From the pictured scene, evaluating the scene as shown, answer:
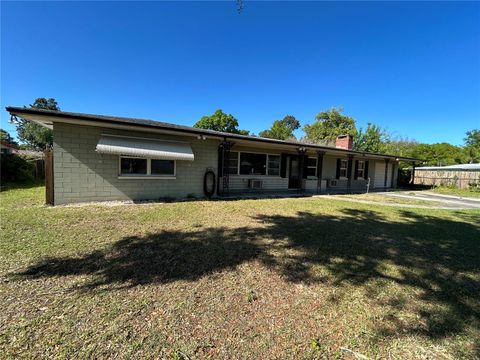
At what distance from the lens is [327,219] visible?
23.2ft

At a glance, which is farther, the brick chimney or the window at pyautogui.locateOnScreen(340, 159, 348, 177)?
the brick chimney

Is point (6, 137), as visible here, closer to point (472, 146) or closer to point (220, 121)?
point (220, 121)

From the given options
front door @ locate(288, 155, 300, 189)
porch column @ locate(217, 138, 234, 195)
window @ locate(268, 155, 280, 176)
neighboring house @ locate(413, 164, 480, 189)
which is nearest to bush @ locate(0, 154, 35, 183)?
porch column @ locate(217, 138, 234, 195)

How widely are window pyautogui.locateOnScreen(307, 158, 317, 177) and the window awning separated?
841 centimetres

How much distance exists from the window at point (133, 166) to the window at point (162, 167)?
293mm

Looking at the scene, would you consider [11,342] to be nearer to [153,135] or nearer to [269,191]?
[153,135]

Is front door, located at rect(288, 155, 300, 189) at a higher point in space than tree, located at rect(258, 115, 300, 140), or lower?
lower

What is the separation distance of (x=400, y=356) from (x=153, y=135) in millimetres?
8996

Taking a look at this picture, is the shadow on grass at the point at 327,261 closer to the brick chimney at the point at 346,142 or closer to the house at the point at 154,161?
the house at the point at 154,161

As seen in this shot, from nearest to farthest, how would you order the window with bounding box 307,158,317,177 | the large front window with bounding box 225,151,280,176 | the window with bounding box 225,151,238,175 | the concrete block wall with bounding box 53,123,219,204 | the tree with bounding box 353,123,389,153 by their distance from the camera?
1. the concrete block wall with bounding box 53,123,219,204
2. the window with bounding box 225,151,238,175
3. the large front window with bounding box 225,151,280,176
4. the window with bounding box 307,158,317,177
5. the tree with bounding box 353,123,389,153

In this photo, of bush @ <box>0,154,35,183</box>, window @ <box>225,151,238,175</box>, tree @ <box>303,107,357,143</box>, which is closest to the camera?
window @ <box>225,151,238,175</box>

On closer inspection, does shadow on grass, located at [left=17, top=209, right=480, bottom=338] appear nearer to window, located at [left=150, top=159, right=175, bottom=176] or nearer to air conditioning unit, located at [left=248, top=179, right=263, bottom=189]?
window, located at [left=150, top=159, right=175, bottom=176]

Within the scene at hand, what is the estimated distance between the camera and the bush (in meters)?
12.4

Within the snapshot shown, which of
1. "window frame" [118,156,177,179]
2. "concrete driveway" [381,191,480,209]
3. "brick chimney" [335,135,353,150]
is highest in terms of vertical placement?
"brick chimney" [335,135,353,150]
